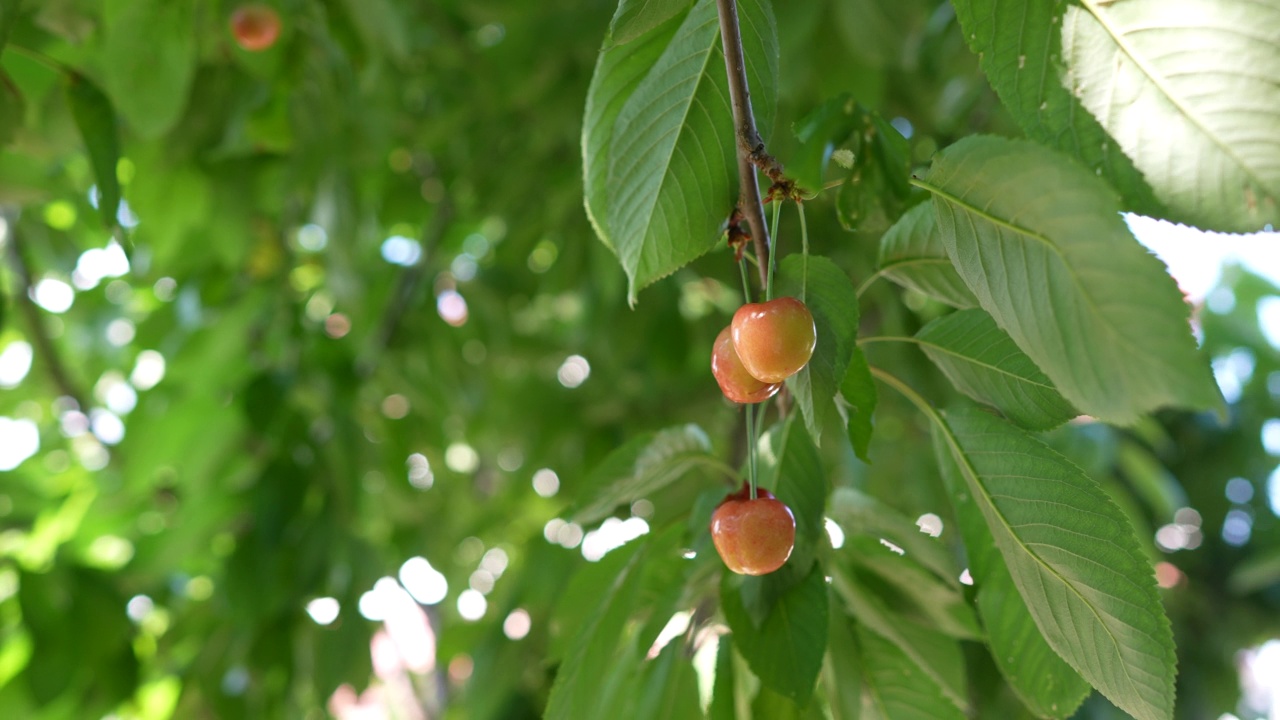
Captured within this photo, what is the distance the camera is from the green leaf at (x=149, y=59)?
1.07 meters

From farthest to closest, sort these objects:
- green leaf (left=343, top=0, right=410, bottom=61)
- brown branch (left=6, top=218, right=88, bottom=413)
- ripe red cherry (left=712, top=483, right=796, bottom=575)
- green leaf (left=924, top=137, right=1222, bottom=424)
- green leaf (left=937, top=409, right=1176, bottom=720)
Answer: brown branch (left=6, top=218, right=88, bottom=413) < green leaf (left=343, top=0, right=410, bottom=61) < ripe red cherry (left=712, top=483, right=796, bottom=575) < green leaf (left=937, top=409, right=1176, bottom=720) < green leaf (left=924, top=137, right=1222, bottom=424)

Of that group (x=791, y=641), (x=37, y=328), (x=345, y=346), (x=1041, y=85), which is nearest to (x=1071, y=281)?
(x=1041, y=85)

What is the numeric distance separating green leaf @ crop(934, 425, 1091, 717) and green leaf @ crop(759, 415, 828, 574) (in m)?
0.09

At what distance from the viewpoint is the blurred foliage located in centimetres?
149

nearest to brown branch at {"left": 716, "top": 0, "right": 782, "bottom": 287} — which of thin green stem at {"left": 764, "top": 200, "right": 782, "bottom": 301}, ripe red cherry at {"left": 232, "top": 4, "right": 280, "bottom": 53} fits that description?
thin green stem at {"left": 764, "top": 200, "right": 782, "bottom": 301}

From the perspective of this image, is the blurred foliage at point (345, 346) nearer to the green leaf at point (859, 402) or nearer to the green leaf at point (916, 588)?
the green leaf at point (916, 588)

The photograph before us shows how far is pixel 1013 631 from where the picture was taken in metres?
0.74

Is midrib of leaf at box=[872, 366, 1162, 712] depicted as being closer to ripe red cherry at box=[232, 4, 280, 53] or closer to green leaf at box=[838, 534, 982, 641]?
green leaf at box=[838, 534, 982, 641]

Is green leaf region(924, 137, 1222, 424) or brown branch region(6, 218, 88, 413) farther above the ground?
green leaf region(924, 137, 1222, 424)

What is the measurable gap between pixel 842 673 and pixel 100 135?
32.4 inches

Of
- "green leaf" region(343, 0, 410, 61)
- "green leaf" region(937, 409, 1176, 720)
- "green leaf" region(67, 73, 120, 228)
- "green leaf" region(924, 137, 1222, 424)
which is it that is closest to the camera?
"green leaf" region(924, 137, 1222, 424)

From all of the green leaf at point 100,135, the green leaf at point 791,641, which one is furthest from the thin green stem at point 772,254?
the green leaf at point 100,135

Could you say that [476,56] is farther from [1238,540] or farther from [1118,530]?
[1238,540]

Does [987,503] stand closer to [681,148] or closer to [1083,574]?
[1083,574]
